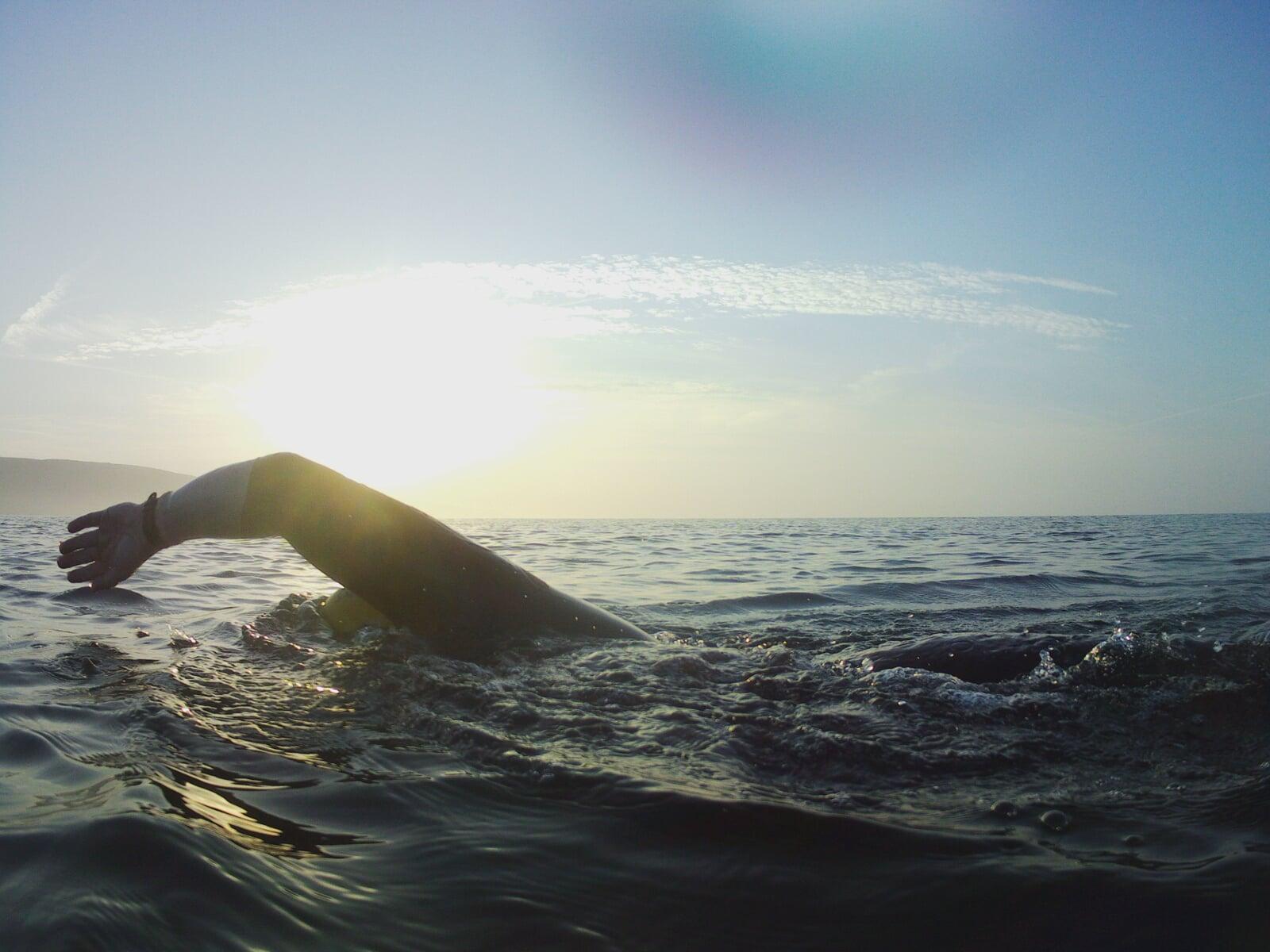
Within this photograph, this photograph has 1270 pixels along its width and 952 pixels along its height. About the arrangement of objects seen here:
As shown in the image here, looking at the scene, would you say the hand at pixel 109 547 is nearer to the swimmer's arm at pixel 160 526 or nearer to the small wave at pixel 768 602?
the swimmer's arm at pixel 160 526

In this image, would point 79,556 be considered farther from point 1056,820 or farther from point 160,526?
point 1056,820

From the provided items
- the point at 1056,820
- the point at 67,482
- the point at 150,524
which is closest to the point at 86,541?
the point at 150,524

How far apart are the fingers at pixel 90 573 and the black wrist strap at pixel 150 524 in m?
0.33

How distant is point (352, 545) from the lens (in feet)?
11.7

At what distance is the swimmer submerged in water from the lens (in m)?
3.55

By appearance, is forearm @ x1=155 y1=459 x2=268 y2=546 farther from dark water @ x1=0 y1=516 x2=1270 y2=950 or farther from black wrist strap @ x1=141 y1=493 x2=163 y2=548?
dark water @ x1=0 y1=516 x2=1270 y2=950

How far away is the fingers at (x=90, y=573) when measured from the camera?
3.97 meters

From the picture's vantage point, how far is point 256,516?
3533mm

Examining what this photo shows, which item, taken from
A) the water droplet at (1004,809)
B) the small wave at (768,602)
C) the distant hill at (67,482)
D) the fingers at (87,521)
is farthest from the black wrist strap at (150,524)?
the distant hill at (67,482)

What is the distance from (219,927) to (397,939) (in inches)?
13.4

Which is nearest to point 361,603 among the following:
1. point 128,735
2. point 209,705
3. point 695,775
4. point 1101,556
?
point 209,705

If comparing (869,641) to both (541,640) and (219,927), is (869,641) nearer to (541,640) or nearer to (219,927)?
(541,640)

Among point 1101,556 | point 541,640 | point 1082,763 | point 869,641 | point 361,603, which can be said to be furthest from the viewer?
point 1101,556

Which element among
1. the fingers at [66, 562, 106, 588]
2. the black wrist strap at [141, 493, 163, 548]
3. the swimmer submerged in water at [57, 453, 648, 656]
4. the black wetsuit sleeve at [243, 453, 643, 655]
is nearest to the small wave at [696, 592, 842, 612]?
the swimmer submerged in water at [57, 453, 648, 656]
